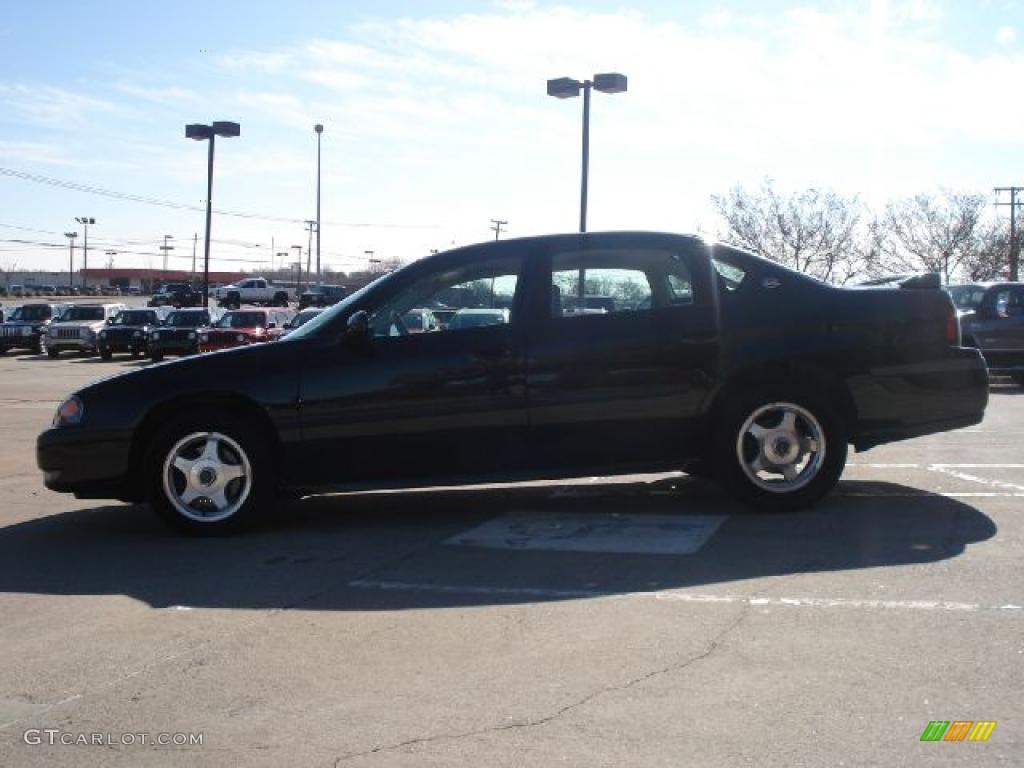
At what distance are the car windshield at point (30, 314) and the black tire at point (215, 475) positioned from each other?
121 feet

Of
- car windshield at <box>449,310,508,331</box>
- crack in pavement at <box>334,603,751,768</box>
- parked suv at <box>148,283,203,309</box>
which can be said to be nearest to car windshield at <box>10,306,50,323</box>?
parked suv at <box>148,283,203,309</box>

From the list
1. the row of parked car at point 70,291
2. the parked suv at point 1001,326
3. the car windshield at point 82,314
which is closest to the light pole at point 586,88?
the parked suv at point 1001,326

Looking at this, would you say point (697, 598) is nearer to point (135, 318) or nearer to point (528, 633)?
point (528, 633)

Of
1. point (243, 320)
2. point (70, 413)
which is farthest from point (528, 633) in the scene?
point (243, 320)

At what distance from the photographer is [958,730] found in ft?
12.0

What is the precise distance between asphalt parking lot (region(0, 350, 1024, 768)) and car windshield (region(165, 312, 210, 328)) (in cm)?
3003

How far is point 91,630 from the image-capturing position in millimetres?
5047

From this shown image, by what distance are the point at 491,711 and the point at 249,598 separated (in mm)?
1937

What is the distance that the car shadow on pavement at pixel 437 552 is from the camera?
5.57 m

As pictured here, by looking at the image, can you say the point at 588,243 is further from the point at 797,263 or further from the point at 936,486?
the point at 797,263

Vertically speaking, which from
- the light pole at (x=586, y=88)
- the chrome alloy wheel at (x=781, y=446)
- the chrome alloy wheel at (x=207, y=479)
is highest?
the light pole at (x=586, y=88)

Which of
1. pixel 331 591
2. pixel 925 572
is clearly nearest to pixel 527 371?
pixel 331 591

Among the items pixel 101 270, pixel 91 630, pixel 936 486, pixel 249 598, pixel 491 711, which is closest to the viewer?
pixel 491 711

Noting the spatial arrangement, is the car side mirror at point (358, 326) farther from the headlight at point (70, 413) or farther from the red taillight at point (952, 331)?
the red taillight at point (952, 331)
